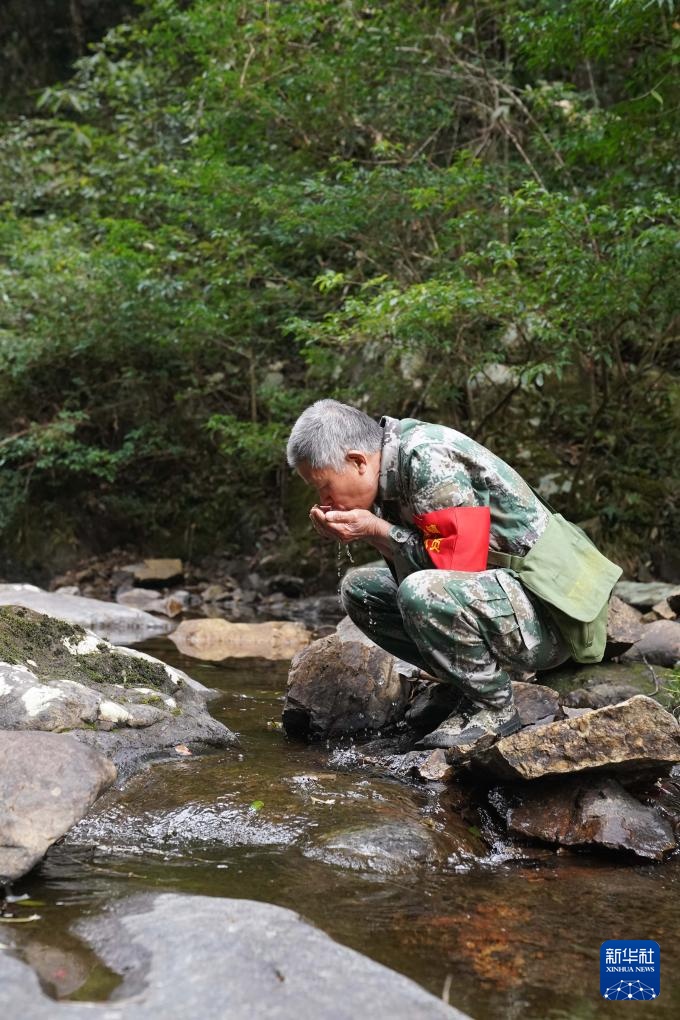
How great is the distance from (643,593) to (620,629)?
234 cm

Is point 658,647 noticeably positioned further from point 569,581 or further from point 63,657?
point 63,657

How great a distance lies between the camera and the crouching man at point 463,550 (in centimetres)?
306

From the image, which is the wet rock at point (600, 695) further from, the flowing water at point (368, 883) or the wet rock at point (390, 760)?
the flowing water at point (368, 883)

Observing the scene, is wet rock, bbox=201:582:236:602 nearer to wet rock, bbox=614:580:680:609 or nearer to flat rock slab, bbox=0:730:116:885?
wet rock, bbox=614:580:680:609

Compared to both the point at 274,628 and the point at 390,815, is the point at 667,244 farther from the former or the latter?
the point at 390,815

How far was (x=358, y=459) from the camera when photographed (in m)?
3.08

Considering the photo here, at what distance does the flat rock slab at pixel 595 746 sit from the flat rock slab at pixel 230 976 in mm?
1150

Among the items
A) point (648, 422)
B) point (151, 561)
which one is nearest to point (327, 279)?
point (648, 422)

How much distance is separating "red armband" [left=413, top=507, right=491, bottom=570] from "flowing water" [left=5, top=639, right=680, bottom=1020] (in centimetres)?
75

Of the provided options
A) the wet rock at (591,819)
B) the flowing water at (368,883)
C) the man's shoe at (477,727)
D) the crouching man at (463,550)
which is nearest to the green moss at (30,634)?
the flowing water at (368,883)

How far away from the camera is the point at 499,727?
3246 millimetres

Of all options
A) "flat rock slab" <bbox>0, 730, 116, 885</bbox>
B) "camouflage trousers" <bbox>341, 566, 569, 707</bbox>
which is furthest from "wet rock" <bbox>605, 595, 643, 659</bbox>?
"flat rock slab" <bbox>0, 730, 116, 885</bbox>

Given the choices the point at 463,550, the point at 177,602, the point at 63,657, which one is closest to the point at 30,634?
the point at 63,657

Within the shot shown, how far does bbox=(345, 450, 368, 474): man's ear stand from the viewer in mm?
3066
